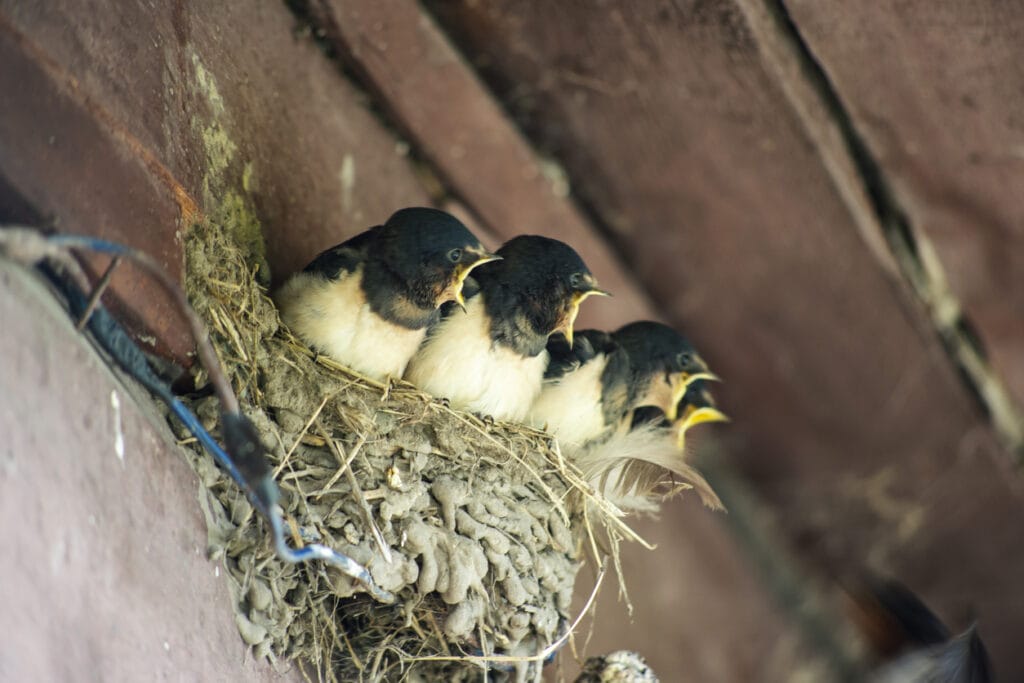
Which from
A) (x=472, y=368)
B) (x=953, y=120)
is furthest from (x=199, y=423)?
(x=953, y=120)

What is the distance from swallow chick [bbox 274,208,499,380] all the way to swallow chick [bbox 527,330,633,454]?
0.48 meters

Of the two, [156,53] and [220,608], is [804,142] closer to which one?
[156,53]

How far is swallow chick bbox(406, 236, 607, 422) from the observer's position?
3.20 metres

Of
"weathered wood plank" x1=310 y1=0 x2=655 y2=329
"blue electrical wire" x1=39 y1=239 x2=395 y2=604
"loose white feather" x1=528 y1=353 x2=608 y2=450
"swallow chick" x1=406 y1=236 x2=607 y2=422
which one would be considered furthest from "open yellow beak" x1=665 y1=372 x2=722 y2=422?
"blue electrical wire" x1=39 y1=239 x2=395 y2=604

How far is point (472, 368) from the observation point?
3.21m

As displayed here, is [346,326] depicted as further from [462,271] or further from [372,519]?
[372,519]

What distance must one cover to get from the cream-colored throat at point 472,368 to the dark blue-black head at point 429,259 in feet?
0.53

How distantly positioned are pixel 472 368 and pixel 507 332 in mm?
137

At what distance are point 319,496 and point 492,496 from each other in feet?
1.56

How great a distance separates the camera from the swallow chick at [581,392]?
343 cm

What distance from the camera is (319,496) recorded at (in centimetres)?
266

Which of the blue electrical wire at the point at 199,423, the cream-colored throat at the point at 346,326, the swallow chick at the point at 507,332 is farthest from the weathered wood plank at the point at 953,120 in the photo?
the blue electrical wire at the point at 199,423

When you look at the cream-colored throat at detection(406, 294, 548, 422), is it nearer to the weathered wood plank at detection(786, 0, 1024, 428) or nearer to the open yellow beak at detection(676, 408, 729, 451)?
the open yellow beak at detection(676, 408, 729, 451)

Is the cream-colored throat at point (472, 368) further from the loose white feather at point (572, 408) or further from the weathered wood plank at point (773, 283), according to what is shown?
the weathered wood plank at point (773, 283)
